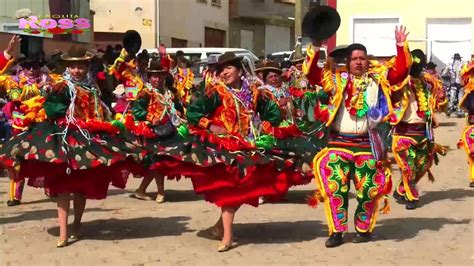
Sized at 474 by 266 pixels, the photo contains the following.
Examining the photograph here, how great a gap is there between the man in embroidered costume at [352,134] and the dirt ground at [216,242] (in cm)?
50

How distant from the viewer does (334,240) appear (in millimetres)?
7125

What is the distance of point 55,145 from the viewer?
271 inches

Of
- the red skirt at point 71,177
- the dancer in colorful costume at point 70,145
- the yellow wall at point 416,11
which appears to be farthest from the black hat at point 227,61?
the yellow wall at point 416,11

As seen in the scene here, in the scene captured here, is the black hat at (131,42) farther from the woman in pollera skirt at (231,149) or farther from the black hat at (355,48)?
the black hat at (355,48)

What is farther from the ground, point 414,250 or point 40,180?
point 40,180

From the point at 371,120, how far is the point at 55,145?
2.85m

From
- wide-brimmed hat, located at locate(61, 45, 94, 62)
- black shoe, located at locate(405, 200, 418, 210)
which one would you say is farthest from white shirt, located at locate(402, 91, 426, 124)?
wide-brimmed hat, located at locate(61, 45, 94, 62)

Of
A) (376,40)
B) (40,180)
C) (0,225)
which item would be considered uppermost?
(376,40)

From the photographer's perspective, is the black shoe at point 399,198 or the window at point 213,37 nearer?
the black shoe at point 399,198

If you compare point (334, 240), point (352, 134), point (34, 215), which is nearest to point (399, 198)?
point (334, 240)

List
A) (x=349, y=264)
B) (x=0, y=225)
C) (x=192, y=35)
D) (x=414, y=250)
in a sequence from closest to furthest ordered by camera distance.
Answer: (x=349, y=264)
(x=414, y=250)
(x=0, y=225)
(x=192, y=35)

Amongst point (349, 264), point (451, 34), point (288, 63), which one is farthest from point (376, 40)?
point (349, 264)

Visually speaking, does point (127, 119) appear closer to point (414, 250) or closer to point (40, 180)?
point (40, 180)

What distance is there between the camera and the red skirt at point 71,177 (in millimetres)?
7027
